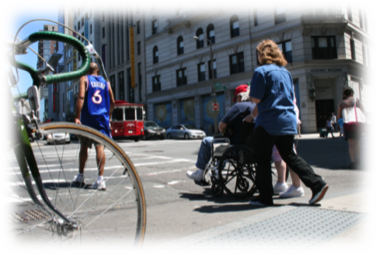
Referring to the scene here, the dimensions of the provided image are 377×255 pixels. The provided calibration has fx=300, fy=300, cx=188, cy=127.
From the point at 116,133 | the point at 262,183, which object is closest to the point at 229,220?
the point at 262,183

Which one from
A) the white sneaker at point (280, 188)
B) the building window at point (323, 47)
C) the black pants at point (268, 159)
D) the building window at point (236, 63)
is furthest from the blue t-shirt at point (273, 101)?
the building window at point (236, 63)

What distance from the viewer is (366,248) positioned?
203cm

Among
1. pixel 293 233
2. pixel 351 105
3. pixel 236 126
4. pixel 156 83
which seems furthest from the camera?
pixel 156 83

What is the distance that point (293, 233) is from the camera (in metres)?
2.45

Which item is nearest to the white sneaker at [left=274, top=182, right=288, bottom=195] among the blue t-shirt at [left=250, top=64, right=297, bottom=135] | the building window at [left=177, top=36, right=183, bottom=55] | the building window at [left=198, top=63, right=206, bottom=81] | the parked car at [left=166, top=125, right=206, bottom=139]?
the blue t-shirt at [left=250, top=64, right=297, bottom=135]

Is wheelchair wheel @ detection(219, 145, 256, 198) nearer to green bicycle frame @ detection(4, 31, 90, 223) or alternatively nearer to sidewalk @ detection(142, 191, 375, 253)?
sidewalk @ detection(142, 191, 375, 253)

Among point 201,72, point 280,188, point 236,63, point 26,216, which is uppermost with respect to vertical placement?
point 201,72

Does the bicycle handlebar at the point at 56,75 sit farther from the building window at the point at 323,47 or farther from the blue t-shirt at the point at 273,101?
the building window at the point at 323,47

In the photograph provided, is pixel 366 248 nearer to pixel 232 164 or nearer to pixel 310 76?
pixel 232 164

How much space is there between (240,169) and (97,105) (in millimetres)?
2093

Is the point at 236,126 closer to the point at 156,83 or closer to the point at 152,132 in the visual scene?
the point at 152,132

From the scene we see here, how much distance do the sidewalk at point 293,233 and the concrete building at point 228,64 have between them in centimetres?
1300

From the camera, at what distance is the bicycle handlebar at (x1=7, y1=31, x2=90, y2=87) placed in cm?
148

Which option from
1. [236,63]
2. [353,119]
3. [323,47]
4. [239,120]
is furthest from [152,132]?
[239,120]
